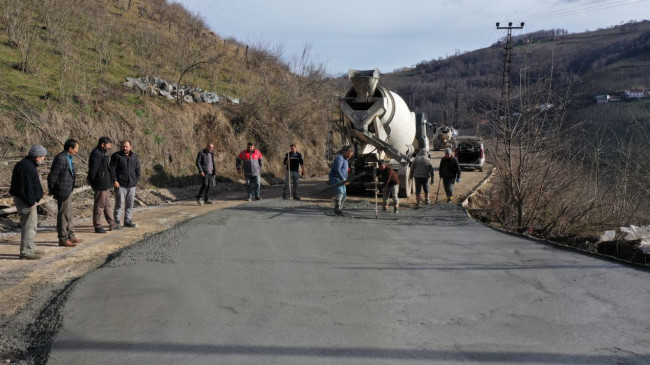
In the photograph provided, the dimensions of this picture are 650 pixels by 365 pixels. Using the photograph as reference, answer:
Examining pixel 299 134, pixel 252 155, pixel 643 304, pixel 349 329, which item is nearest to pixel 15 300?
pixel 349 329

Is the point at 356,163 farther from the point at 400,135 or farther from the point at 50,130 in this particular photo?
the point at 50,130

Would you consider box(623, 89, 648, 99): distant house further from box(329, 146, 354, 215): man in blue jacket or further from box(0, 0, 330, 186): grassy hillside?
box(329, 146, 354, 215): man in blue jacket

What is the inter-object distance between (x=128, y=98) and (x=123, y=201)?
10042 millimetres

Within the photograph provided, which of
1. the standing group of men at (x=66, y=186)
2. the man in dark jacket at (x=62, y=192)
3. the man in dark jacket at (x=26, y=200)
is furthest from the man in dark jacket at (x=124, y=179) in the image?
the man in dark jacket at (x=26, y=200)

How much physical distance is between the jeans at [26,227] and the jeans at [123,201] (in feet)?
8.55

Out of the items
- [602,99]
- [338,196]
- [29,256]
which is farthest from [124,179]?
[602,99]

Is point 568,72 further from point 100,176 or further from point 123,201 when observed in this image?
point 100,176

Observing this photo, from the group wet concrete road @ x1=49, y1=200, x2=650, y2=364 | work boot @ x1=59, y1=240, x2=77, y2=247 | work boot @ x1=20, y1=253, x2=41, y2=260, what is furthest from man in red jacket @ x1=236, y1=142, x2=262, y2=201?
work boot @ x1=20, y1=253, x2=41, y2=260

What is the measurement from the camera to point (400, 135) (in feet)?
50.7

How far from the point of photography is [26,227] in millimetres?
7438

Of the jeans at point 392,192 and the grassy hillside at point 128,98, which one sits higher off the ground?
the grassy hillside at point 128,98

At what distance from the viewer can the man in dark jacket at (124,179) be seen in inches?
401

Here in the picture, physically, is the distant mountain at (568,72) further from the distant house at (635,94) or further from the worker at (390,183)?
the worker at (390,183)

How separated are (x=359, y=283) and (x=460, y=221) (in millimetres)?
5625
